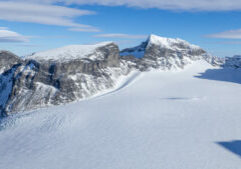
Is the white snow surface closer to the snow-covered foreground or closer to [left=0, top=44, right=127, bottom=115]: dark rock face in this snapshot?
[left=0, top=44, right=127, bottom=115]: dark rock face

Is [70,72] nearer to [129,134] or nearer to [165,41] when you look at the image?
[129,134]

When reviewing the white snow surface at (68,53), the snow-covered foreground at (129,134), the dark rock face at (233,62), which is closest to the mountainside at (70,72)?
the white snow surface at (68,53)

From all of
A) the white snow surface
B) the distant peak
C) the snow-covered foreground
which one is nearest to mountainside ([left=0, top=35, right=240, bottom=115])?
the white snow surface

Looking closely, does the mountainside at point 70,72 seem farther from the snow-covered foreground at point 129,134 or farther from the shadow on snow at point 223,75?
the snow-covered foreground at point 129,134

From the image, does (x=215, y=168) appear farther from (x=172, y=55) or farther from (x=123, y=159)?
(x=172, y=55)

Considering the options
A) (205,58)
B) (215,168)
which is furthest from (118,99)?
(205,58)

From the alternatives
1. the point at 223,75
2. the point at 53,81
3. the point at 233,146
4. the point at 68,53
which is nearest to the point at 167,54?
the point at 223,75
